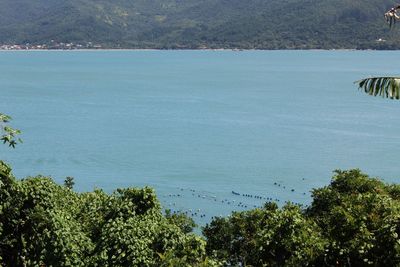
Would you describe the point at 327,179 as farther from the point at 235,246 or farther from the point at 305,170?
the point at 235,246

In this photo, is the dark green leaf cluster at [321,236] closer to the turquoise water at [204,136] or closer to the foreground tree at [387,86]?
the foreground tree at [387,86]

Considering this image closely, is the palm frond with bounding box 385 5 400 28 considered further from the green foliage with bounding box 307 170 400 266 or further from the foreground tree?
the green foliage with bounding box 307 170 400 266

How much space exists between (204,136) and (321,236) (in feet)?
199

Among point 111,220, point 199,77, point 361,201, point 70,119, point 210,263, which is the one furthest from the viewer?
point 199,77

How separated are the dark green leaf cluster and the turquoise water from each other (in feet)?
85.7

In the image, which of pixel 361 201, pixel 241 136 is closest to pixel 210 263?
pixel 361 201

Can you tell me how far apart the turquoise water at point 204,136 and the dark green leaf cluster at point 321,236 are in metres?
26.1

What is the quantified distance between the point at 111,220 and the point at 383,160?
5074 cm

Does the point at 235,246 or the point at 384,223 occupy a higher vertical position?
the point at 384,223

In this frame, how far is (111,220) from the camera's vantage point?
15750 millimetres

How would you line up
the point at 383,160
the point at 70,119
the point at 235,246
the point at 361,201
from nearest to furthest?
the point at 361,201, the point at 235,246, the point at 383,160, the point at 70,119

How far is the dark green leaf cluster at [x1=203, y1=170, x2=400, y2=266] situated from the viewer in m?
14.9

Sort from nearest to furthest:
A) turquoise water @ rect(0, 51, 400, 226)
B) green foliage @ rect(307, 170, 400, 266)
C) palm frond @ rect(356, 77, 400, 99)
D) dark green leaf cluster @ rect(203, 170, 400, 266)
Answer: palm frond @ rect(356, 77, 400, 99)
green foliage @ rect(307, 170, 400, 266)
dark green leaf cluster @ rect(203, 170, 400, 266)
turquoise water @ rect(0, 51, 400, 226)

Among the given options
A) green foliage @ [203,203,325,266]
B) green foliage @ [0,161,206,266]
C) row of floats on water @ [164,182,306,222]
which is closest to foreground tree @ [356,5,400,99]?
green foliage @ [203,203,325,266]
